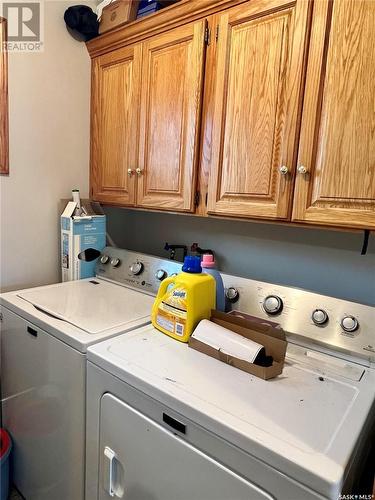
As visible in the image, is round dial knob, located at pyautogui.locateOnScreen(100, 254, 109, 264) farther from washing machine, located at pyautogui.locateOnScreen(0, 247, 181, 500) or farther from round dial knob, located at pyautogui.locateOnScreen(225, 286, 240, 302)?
round dial knob, located at pyautogui.locateOnScreen(225, 286, 240, 302)

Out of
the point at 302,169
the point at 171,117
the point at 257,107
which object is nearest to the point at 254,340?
the point at 302,169

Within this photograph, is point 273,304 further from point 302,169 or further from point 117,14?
point 117,14

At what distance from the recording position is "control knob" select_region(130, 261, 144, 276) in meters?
1.73

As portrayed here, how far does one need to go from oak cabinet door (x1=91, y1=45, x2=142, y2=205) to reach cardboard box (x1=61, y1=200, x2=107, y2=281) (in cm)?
16

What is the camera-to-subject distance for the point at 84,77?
6.35ft

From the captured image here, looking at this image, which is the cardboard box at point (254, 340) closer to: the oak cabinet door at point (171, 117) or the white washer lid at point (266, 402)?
the white washer lid at point (266, 402)

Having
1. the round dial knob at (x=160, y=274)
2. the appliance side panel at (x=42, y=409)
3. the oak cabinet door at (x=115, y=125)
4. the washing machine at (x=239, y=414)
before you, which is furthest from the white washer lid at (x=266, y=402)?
A: the oak cabinet door at (x=115, y=125)

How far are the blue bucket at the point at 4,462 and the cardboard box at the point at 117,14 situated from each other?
83.9 inches

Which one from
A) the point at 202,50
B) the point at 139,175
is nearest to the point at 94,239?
the point at 139,175

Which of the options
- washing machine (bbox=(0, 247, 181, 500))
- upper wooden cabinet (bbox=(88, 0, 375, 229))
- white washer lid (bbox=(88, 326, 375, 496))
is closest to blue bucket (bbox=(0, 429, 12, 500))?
washing machine (bbox=(0, 247, 181, 500))

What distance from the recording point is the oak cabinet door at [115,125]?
171 centimetres

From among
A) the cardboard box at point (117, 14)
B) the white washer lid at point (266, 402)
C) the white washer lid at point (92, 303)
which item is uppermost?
the cardboard box at point (117, 14)

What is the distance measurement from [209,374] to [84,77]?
5.91ft

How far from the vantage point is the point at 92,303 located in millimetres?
1525
